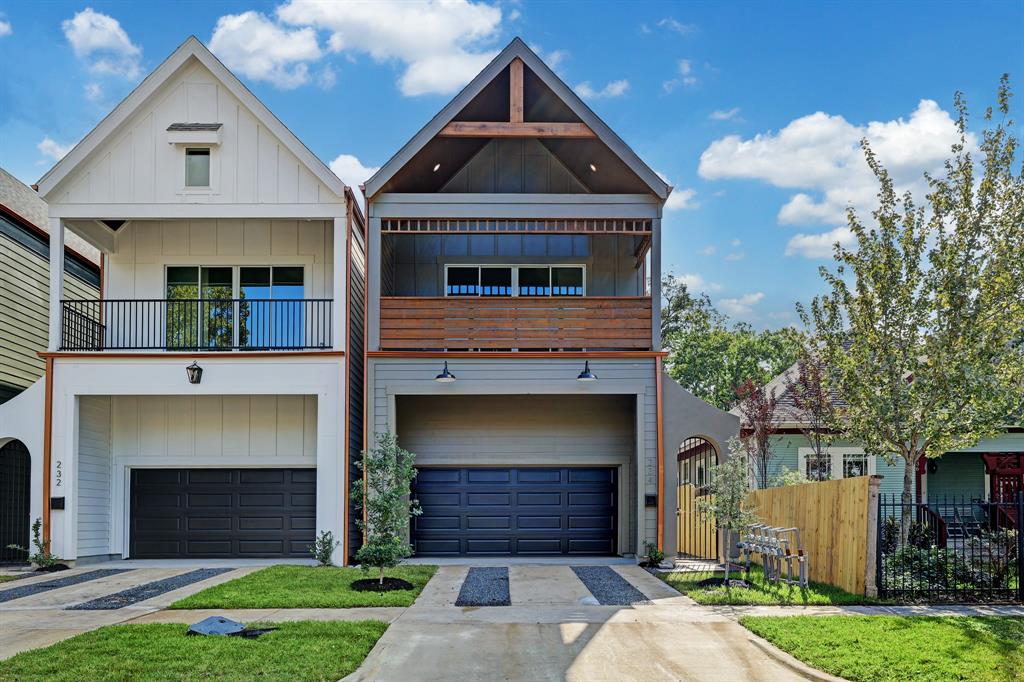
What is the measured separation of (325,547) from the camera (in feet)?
53.2

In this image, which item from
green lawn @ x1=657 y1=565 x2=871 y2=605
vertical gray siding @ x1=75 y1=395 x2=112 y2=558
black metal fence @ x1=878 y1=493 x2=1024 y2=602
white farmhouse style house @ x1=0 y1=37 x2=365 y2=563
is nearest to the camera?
green lawn @ x1=657 y1=565 x2=871 y2=605

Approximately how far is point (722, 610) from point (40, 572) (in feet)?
38.1

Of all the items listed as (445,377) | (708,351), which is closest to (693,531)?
(445,377)

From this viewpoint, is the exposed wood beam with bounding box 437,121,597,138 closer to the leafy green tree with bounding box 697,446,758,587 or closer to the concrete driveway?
the leafy green tree with bounding box 697,446,758,587

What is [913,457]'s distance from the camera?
15.0m

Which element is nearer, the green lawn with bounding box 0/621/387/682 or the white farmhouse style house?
the green lawn with bounding box 0/621/387/682

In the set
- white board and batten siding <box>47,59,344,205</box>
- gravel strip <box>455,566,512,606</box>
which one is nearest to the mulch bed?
gravel strip <box>455,566,512,606</box>

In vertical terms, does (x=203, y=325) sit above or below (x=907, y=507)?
above

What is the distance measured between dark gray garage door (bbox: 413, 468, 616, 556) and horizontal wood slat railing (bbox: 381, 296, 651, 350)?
10.3 feet

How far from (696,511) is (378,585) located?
8.45 meters

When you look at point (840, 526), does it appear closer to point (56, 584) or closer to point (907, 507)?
point (907, 507)

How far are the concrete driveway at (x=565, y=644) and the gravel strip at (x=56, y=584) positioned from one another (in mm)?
5731

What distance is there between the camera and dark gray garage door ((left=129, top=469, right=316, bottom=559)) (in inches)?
725

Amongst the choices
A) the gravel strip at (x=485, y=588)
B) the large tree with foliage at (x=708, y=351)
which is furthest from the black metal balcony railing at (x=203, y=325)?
the large tree with foliage at (x=708, y=351)
